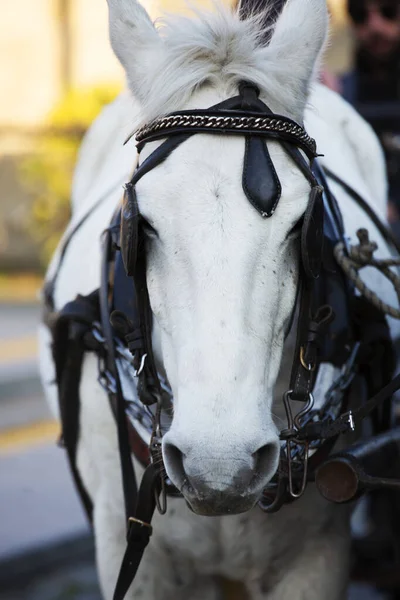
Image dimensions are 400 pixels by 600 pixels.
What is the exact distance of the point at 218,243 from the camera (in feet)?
5.49

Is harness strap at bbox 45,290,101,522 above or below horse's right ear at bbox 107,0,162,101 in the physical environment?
below

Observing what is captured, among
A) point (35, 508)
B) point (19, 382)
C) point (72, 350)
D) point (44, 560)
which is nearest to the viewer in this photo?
point (72, 350)

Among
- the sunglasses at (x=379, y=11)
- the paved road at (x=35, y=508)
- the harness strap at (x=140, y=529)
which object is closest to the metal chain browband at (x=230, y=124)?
the harness strap at (x=140, y=529)

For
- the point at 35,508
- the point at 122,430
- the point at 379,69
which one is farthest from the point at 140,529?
the point at 35,508

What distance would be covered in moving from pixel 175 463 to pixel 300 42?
2.75ft

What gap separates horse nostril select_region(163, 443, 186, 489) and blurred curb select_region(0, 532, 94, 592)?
7.84 ft

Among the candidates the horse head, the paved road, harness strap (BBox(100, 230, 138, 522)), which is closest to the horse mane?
the horse head

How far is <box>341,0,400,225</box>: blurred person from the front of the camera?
3857 millimetres

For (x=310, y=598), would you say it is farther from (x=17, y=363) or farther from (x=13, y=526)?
(x=17, y=363)

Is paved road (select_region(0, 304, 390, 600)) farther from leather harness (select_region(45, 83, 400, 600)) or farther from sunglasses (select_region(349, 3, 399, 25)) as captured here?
sunglasses (select_region(349, 3, 399, 25))

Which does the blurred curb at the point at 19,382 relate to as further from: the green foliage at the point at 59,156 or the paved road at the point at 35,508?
the green foliage at the point at 59,156

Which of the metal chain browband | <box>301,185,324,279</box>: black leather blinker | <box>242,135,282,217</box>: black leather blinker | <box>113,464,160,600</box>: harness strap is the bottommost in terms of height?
<box>113,464,160,600</box>: harness strap

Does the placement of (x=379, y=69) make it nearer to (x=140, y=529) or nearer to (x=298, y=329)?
(x=298, y=329)

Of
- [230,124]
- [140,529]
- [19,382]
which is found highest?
[230,124]
